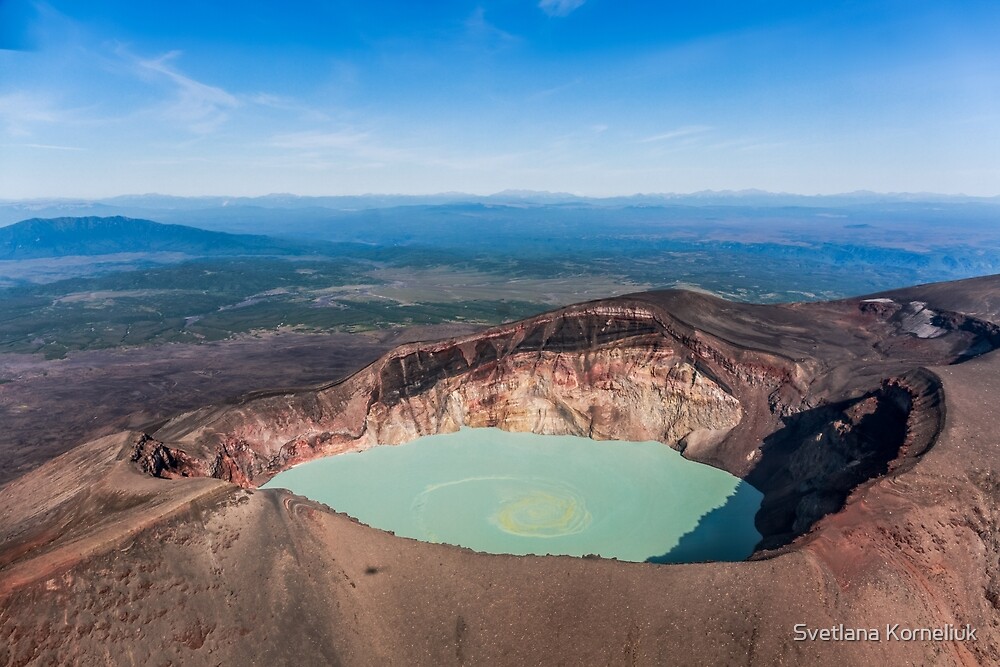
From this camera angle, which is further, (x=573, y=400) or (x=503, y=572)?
(x=573, y=400)

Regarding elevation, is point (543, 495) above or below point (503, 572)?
below

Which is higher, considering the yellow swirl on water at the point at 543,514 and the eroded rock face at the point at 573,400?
the eroded rock face at the point at 573,400

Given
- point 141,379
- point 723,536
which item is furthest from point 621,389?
point 141,379

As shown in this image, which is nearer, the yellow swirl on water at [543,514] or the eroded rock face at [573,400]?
the yellow swirl on water at [543,514]

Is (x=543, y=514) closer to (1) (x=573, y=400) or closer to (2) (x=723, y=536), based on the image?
(2) (x=723, y=536)

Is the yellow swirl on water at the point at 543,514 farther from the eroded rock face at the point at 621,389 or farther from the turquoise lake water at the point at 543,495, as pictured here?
the eroded rock face at the point at 621,389

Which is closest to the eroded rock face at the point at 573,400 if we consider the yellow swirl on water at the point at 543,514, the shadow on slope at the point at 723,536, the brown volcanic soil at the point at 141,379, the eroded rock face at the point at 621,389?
the eroded rock face at the point at 621,389

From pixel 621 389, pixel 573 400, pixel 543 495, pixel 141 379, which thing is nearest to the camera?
pixel 543 495

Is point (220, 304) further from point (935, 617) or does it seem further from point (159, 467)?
point (935, 617)

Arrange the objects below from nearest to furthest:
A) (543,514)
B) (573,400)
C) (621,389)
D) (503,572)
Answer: (503,572), (543,514), (621,389), (573,400)

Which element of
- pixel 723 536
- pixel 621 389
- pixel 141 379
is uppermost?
pixel 621 389
